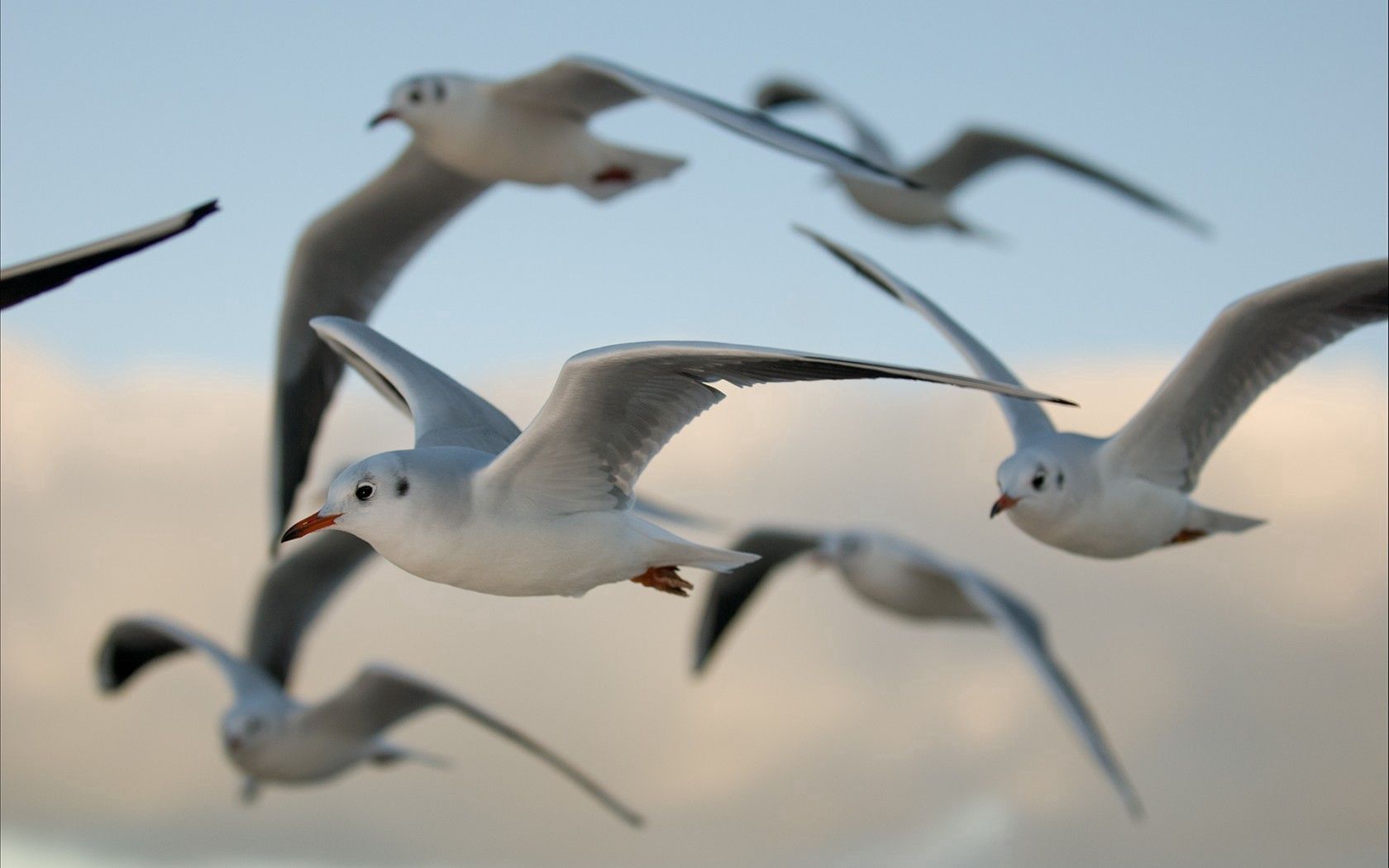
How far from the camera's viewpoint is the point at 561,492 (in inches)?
159

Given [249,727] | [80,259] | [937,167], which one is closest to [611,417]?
[80,259]

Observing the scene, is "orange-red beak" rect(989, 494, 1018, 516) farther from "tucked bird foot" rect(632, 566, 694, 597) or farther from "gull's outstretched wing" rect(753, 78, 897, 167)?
"gull's outstretched wing" rect(753, 78, 897, 167)

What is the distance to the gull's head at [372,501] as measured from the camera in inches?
151

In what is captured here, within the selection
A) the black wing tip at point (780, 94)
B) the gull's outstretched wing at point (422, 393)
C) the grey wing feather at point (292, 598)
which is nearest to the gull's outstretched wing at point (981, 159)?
the black wing tip at point (780, 94)

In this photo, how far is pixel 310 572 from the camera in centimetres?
877

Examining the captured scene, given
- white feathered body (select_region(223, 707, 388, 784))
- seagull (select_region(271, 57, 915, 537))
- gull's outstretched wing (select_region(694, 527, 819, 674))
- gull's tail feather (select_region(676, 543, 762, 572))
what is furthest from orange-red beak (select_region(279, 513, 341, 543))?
gull's outstretched wing (select_region(694, 527, 819, 674))

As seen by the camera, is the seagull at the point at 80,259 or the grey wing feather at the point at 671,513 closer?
the seagull at the point at 80,259

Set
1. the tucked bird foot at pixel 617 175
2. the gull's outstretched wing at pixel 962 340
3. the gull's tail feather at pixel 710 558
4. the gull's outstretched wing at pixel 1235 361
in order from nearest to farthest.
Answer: the gull's tail feather at pixel 710 558 → the gull's outstretched wing at pixel 1235 361 → the gull's outstretched wing at pixel 962 340 → the tucked bird foot at pixel 617 175

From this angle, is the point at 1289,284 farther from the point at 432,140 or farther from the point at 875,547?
the point at 875,547

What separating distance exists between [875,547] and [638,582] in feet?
21.0

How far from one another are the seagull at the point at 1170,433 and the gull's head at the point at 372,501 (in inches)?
77.2

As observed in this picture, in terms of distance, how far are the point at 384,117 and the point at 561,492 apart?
152 inches

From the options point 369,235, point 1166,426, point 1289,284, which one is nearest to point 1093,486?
point 1166,426

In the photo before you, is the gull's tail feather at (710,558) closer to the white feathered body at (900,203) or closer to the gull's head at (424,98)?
the gull's head at (424,98)
